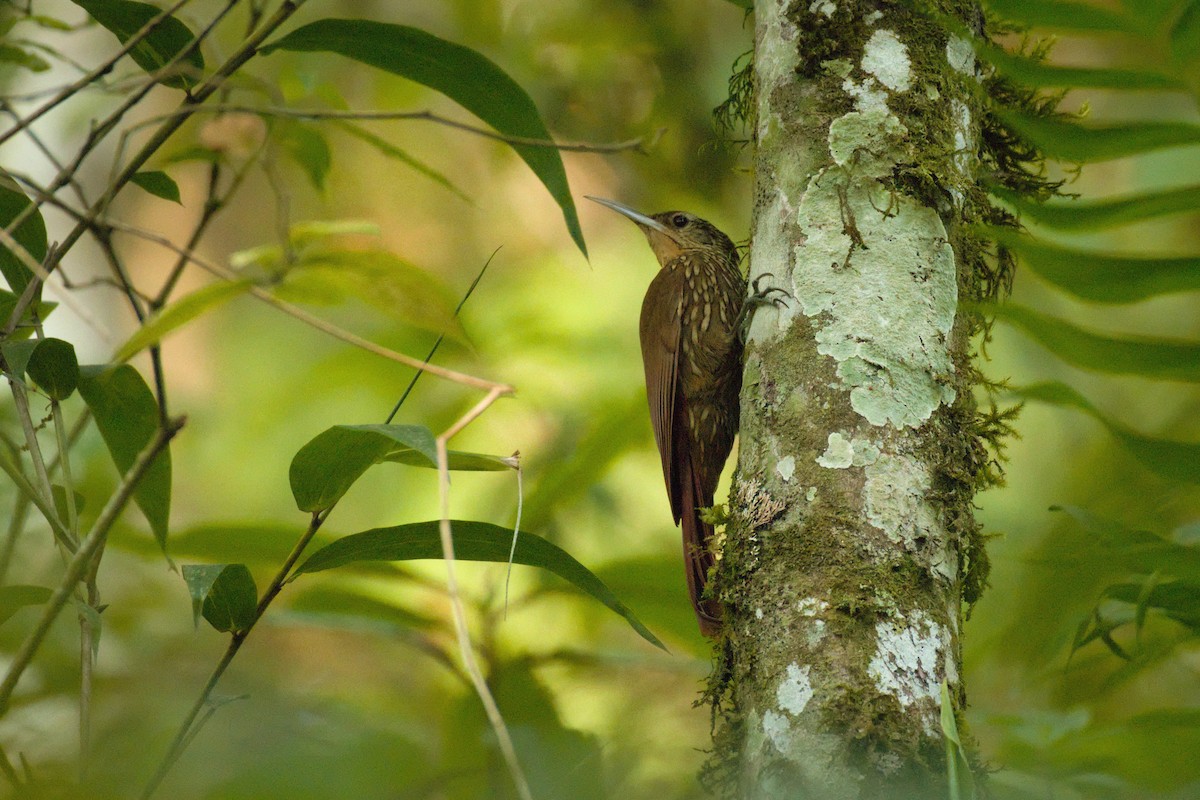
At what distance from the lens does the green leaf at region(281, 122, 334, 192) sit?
1.96 metres

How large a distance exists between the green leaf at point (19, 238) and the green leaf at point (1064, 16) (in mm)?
1262

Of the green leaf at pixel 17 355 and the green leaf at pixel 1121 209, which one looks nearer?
the green leaf at pixel 1121 209

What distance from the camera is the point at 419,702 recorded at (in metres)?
2.78

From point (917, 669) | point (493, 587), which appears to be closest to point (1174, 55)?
point (917, 669)

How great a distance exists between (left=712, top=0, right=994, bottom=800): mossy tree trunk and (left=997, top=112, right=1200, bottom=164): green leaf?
40 centimetres

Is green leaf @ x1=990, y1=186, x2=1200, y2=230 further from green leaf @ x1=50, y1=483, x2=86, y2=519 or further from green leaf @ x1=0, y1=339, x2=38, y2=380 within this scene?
green leaf @ x1=50, y1=483, x2=86, y2=519

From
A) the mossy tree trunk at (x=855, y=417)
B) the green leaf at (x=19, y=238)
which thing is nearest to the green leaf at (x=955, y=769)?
the mossy tree trunk at (x=855, y=417)

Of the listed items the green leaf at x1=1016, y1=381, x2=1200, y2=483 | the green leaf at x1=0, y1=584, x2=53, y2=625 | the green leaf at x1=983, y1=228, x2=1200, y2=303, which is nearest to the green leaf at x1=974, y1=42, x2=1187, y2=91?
the green leaf at x1=983, y1=228, x2=1200, y2=303

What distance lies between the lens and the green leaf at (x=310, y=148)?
1963 millimetres

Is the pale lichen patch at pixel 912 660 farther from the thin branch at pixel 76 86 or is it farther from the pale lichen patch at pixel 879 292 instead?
the thin branch at pixel 76 86

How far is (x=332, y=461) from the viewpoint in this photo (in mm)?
1254

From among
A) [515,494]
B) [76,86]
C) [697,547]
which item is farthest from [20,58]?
[697,547]

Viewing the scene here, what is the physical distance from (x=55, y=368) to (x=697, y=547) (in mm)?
1162

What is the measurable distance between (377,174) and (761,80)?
191 inches
